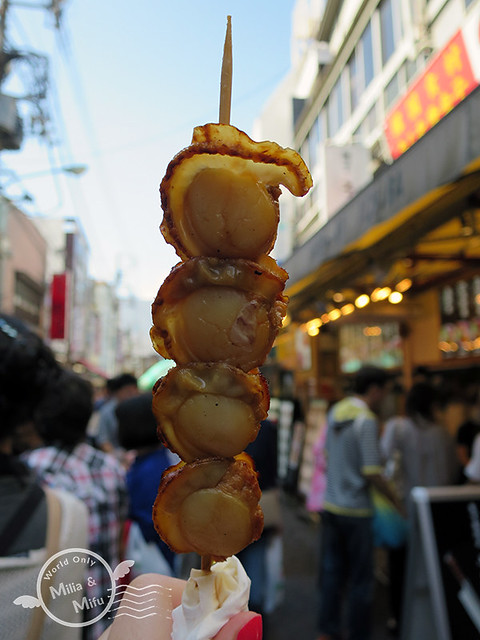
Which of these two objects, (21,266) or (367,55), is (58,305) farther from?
(367,55)

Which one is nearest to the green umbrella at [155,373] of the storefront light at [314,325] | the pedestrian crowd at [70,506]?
the pedestrian crowd at [70,506]

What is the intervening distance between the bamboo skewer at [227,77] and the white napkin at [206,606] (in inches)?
37.6

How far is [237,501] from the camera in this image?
3.18ft

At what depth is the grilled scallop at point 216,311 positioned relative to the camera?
1.02 m

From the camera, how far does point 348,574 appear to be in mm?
4367

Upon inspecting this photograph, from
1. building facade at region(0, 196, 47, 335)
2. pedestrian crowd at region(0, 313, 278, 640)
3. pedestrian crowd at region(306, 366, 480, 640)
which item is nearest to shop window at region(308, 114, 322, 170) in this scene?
building facade at region(0, 196, 47, 335)

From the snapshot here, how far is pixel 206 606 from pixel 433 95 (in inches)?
280

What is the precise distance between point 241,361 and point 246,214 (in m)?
0.32

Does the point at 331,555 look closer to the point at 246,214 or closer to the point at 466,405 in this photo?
the point at 466,405

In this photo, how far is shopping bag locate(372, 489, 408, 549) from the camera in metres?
4.50

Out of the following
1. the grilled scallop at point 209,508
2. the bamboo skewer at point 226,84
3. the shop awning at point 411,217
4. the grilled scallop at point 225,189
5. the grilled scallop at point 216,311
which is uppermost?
the shop awning at point 411,217

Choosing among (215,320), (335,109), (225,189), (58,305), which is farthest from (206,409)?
(58,305)

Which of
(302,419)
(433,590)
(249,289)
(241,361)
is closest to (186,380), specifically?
(241,361)

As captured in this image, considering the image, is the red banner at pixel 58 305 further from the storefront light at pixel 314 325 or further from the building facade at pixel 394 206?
the storefront light at pixel 314 325
